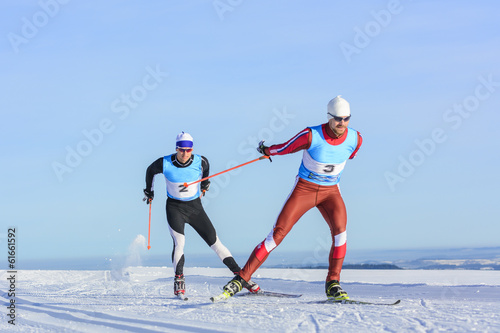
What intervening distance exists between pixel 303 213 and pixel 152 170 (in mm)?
2377

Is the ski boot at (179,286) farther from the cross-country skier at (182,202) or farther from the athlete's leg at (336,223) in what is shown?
the athlete's leg at (336,223)

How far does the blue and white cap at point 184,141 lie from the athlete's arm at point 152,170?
37cm

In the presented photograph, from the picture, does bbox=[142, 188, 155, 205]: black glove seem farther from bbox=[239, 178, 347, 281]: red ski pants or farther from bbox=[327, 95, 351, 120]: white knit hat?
bbox=[327, 95, 351, 120]: white knit hat

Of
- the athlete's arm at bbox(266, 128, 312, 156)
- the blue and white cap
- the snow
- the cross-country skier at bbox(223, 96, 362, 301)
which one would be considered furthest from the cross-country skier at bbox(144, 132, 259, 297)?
the athlete's arm at bbox(266, 128, 312, 156)

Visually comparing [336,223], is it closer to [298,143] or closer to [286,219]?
[286,219]

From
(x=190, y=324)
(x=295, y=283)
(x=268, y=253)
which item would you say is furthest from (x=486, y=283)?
(x=190, y=324)

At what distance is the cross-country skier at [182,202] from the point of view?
844 cm

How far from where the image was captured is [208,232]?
8.63m

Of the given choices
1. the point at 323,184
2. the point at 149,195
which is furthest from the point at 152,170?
the point at 323,184

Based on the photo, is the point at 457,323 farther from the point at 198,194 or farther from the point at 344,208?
the point at 198,194

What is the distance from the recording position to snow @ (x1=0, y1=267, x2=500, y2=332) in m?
5.51

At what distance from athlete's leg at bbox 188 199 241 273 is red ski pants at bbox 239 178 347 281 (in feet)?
3.88

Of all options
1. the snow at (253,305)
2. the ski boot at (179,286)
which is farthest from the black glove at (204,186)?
the snow at (253,305)

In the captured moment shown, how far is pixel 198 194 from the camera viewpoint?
28.4ft
